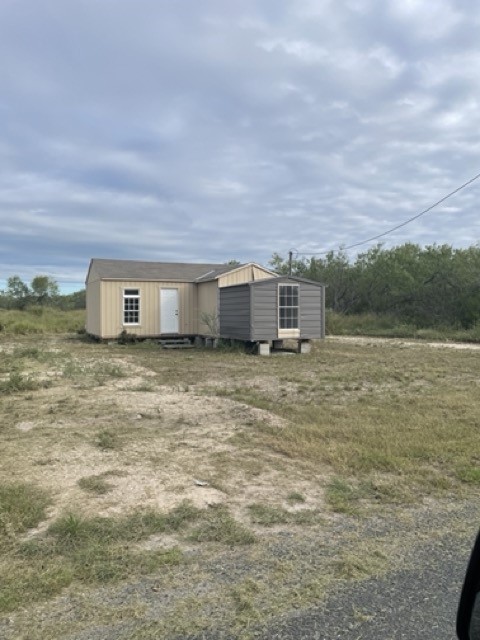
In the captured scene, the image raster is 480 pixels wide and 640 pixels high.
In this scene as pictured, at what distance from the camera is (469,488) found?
13.7 feet

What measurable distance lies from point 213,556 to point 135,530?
1.98ft

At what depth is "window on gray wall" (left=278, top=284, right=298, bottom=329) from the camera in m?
16.0

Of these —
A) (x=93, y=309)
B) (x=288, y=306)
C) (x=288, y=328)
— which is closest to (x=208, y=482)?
(x=288, y=328)

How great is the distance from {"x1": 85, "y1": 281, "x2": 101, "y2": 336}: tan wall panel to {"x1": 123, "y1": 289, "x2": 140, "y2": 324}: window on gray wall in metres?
0.99

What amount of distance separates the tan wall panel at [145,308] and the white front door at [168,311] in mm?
126

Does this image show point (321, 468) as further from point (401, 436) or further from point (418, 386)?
point (418, 386)

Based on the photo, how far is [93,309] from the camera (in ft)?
68.0

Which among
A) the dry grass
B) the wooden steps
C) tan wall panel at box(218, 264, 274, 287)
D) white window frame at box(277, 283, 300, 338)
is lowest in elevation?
the dry grass

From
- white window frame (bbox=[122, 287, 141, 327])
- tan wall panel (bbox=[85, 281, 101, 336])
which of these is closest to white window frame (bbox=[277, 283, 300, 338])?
white window frame (bbox=[122, 287, 141, 327])

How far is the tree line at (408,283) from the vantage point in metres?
26.5

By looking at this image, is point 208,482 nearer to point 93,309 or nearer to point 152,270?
point 152,270

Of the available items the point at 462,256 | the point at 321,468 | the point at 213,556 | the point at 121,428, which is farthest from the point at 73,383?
the point at 462,256

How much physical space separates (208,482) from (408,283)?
91.0ft

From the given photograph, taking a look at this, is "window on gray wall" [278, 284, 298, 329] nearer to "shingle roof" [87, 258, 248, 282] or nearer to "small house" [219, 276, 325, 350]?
"small house" [219, 276, 325, 350]
